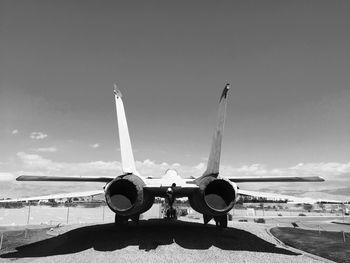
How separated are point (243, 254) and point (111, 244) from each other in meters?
5.00

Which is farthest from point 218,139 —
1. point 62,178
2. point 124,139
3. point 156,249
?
point 62,178

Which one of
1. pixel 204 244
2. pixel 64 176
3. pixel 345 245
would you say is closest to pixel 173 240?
pixel 204 244

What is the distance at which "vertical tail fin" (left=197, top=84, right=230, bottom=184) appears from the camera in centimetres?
994

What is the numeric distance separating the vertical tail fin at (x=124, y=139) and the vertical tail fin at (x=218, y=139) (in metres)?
3.04

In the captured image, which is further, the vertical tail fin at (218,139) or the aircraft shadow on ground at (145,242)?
the aircraft shadow on ground at (145,242)

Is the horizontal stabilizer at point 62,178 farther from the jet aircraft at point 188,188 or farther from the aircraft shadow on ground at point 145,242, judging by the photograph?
the aircraft shadow on ground at point 145,242

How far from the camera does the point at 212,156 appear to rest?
33.4 feet

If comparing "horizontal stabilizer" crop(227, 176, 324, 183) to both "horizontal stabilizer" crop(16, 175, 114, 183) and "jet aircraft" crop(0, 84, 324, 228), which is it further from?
"horizontal stabilizer" crop(16, 175, 114, 183)

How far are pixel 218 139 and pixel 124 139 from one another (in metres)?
3.77

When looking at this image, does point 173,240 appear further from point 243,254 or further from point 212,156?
point 212,156

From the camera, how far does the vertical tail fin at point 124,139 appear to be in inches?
418

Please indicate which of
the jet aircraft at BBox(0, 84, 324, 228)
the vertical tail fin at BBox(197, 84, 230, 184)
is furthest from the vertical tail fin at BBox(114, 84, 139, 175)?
the vertical tail fin at BBox(197, 84, 230, 184)

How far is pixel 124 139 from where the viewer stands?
36.2ft

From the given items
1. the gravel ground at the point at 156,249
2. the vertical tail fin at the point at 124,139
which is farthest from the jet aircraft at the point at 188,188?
the gravel ground at the point at 156,249
